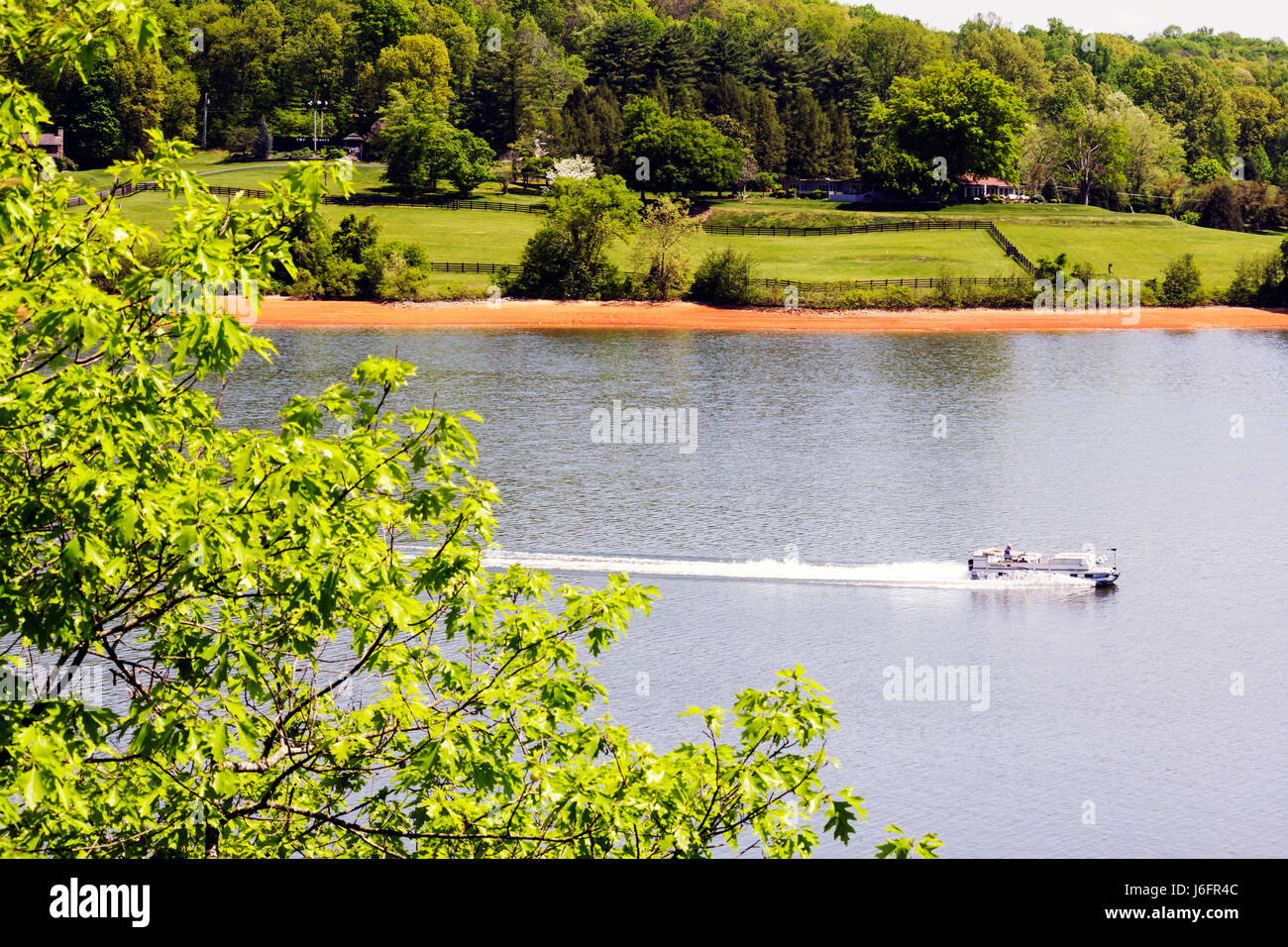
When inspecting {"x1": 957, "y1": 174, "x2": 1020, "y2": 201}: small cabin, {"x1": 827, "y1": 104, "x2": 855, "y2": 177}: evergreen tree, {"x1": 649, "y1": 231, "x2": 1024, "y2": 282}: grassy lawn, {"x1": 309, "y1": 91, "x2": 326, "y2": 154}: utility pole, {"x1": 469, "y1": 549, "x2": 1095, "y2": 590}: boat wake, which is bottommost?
{"x1": 469, "y1": 549, "x2": 1095, "y2": 590}: boat wake

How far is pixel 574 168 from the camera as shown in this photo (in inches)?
6161

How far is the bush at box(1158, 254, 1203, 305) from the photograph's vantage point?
122938 millimetres

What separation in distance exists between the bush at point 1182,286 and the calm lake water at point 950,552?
2930 centimetres

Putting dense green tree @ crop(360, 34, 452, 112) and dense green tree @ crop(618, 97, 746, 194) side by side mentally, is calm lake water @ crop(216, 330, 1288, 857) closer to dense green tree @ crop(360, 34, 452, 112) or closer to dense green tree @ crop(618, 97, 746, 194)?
dense green tree @ crop(618, 97, 746, 194)

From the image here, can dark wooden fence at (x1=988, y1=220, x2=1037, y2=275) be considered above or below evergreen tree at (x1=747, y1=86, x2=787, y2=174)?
below

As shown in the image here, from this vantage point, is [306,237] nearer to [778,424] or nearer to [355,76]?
[778,424]

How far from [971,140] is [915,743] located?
138 meters

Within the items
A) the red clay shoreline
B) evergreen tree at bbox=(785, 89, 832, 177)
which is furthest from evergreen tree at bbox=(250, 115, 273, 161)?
the red clay shoreline

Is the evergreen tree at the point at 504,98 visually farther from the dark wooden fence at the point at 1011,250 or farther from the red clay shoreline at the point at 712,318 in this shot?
the red clay shoreline at the point at 712,318

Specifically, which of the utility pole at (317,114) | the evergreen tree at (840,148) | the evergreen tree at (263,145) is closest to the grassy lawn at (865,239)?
the evergreen tree at (840,148)

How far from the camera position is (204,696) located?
1367 centimetres

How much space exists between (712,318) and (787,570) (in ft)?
233

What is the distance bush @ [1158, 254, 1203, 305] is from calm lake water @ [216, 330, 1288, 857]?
29303mm
